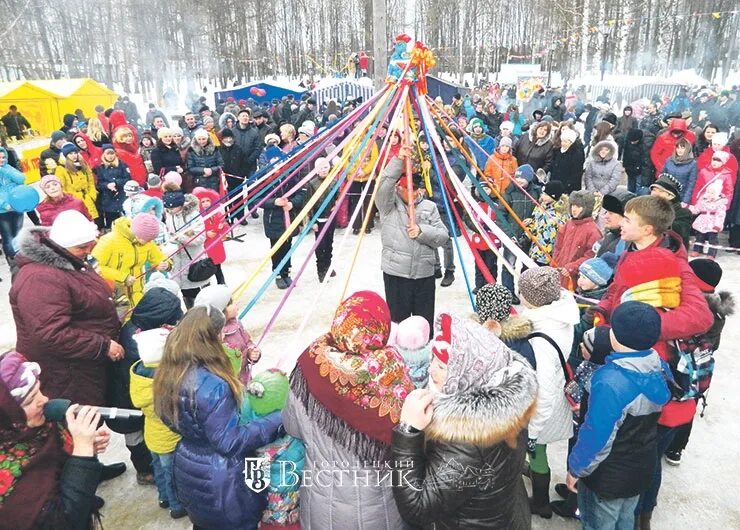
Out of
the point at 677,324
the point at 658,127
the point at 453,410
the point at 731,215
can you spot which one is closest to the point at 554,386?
the point at 677,324

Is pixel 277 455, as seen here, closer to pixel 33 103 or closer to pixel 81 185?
pixel 81 185

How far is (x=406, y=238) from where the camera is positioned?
3.94m

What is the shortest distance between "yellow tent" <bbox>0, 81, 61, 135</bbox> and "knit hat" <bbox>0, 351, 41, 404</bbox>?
14.7 metres

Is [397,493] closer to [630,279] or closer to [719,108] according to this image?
[630,279]

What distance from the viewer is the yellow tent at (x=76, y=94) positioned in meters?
15.0

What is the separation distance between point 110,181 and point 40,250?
205 inches

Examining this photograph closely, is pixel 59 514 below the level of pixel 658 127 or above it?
below

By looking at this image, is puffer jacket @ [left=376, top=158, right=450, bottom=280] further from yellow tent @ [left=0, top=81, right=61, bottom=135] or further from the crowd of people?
yellow tent @ [left=0, top=81, right=61, bottom=135]

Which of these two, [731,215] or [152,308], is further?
[731,215]

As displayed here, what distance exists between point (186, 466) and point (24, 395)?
66 centimetres

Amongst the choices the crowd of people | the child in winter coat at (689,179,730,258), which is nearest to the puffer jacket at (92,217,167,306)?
the crowd of people

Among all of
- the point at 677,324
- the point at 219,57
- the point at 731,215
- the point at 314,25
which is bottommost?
the point at 731,215

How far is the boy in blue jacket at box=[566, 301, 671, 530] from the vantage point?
2.08m

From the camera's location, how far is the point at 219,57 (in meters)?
39.7
